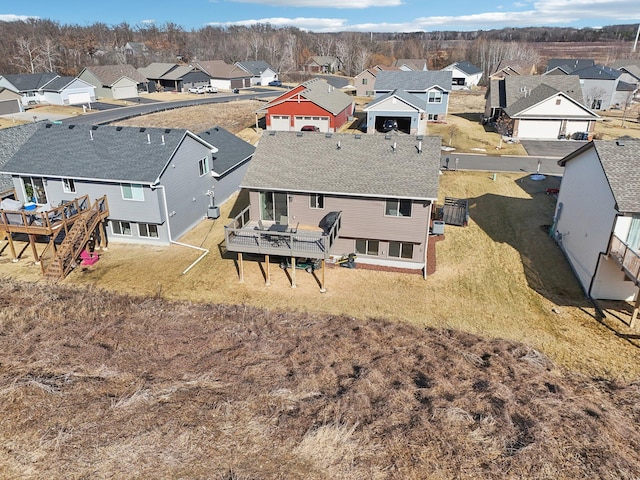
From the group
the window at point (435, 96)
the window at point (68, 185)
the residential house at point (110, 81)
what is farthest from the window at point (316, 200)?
the residential house at point (110, 81)

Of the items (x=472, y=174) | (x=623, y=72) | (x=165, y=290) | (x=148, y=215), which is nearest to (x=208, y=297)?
(x=165, y=290)

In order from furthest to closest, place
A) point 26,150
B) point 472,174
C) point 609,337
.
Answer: point 472,174
point 26,150
point 609,337

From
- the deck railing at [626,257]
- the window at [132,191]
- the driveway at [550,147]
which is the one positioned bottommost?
the driveway at [550,147]

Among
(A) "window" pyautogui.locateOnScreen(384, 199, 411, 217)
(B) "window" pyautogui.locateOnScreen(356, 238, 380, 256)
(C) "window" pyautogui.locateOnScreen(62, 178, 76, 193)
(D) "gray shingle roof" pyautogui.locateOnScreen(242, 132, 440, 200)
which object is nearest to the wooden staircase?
(C) "window" pyautogui.locateOnScreen(62, 178, 76, 193)

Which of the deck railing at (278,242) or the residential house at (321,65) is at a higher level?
the residential house at (321,65)

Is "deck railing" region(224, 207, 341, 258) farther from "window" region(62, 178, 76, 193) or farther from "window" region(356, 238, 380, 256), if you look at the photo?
"window" region(62, 178, 76, 193)

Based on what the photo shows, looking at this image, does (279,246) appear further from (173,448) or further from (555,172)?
(555,172)

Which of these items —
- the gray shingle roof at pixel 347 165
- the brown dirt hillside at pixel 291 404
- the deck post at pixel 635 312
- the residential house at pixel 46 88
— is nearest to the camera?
the brown dirt hillside at pixel 291 404

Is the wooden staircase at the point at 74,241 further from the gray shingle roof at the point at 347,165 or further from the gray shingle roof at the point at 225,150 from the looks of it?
the gray shingle roof at the point at 347,165
